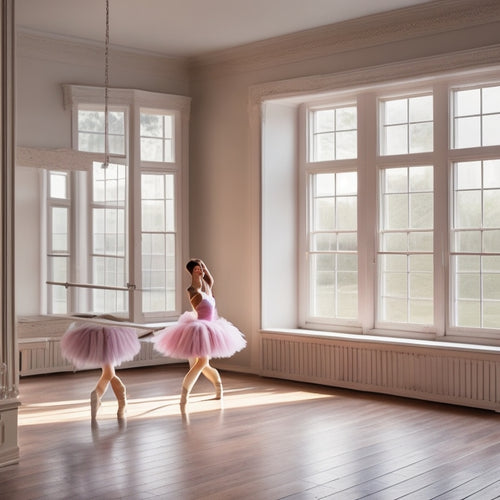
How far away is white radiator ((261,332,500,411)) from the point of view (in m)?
7.07

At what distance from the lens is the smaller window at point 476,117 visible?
7.46 meters

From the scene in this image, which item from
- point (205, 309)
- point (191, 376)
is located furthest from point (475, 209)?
point (191, 376)

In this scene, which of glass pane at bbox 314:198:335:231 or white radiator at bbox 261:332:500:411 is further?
glass pane at bbox 314:198:335:231

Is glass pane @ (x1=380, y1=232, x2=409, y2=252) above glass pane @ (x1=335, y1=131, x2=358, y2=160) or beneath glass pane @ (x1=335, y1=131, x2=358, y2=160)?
beneath

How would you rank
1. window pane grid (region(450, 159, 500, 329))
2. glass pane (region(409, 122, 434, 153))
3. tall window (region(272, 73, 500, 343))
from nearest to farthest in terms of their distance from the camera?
window pane grid (region(450, 159, 500, 329)) < tall window (region(272, 73, 500, 343)) < glass pane (region(409, 122, 434, 153))

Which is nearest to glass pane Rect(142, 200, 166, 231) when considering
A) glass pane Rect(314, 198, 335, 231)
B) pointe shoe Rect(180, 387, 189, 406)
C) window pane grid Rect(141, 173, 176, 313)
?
window pane grid Rect(141, 173, 176, 313)

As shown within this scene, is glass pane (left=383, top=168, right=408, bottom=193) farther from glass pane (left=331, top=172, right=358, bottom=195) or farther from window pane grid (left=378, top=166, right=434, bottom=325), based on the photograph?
glass pane (left=331, top=172, right=358, bottom=195)

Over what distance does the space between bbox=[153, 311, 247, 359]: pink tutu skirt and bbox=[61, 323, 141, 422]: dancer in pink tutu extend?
13.0 inches

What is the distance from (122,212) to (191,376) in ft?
7.63

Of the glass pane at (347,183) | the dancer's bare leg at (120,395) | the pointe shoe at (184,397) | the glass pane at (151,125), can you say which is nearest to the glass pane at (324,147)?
the glass pane at (347,183)

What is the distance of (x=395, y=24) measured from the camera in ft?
25.1

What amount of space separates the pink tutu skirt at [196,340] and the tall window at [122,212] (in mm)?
565

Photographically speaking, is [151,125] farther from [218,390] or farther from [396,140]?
[218,390]

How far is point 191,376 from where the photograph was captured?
7.05m
